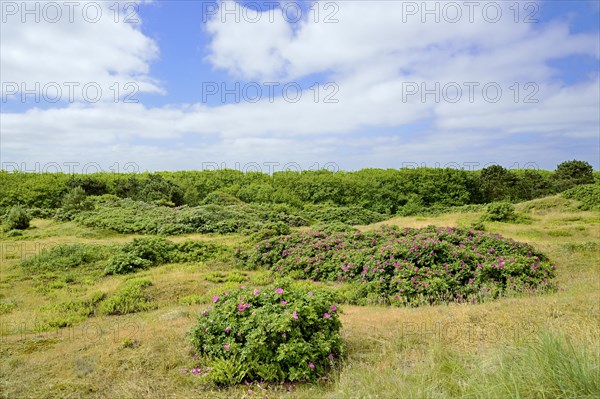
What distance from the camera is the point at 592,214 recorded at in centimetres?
2014

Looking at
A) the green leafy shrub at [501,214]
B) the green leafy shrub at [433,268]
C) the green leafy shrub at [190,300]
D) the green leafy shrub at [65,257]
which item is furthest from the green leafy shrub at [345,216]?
the green leafy shrub at [190,300]

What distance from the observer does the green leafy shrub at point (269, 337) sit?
13.4ft

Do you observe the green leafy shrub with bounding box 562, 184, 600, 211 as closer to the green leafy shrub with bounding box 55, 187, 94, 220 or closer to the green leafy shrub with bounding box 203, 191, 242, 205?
the green leafy shrub with bounding box 203, 191, 242, 205

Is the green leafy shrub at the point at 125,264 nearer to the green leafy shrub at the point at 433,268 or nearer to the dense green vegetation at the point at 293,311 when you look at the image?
the dense green vegetation at the point at 293,311

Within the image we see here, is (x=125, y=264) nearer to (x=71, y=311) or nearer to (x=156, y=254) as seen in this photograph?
(x=156, y=254)

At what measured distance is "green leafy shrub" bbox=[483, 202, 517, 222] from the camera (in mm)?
20047

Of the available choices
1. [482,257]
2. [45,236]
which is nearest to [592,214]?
[482,257]

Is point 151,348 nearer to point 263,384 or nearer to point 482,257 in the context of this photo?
point 263,384

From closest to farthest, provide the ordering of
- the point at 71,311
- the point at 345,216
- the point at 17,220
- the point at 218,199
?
the point at 71,311
the point at 17,220
the point at 345,216
the point at 218,199

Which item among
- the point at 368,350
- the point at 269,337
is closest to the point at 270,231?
the point at 368,350

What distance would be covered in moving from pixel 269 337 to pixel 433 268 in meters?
4.95

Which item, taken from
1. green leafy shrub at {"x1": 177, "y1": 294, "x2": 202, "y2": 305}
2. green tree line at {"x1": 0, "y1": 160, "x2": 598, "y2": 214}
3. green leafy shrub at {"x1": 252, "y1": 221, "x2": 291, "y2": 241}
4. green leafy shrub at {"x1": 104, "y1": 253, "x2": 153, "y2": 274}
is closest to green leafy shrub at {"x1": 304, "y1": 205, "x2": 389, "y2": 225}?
green tree line at {"x1": 0, "y1": 160, "x2": 598, "y2": 214}

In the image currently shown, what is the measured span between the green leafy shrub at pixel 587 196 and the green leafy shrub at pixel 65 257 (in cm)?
2305

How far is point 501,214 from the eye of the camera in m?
20.1
